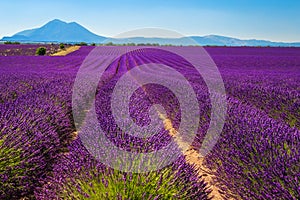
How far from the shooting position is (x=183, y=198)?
1714 millimetres

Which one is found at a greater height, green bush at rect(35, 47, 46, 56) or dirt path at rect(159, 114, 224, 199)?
green bush at rect(35, 47, 46, 56)

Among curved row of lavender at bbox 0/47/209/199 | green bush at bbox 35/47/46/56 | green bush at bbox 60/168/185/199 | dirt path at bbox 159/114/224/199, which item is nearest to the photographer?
green bush at bbox 60/168/185/199

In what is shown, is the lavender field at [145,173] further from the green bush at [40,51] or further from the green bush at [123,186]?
the green bush at [40,51]

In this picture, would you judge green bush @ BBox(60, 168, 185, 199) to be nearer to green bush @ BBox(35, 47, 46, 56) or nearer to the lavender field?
the lavender field

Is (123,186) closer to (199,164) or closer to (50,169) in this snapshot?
(50,169)

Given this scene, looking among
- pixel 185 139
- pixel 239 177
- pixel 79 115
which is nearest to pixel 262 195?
pixel 239 177

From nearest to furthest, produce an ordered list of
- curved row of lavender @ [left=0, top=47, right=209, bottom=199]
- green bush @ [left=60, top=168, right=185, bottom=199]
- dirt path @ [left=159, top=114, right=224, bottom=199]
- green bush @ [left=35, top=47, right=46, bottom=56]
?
green bush @ [left=60, top=168, right=185, bottom=199] → curved row of lavender @ [left=0, top=47, right=209, bottom=199] → dirt path @ [left=159, top=114, right=224, bottom=199] → green bush @ [left=35, top=47, right=46, bottom=56]

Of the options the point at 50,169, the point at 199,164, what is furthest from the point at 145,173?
the point at 199,164

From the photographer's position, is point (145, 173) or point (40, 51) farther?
point (40, 51)

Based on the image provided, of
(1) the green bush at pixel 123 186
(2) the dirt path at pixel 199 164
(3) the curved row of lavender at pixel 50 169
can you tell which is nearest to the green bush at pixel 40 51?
(2) the dirt path at pixel 199 164

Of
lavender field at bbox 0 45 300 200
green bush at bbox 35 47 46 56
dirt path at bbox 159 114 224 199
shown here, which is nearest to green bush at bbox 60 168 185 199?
lavender field at bbox 0 45 300 200

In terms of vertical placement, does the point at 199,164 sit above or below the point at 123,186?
below

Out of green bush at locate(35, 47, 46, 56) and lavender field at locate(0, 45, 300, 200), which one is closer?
→ lavender field at locate(0, 45, 300, 200)

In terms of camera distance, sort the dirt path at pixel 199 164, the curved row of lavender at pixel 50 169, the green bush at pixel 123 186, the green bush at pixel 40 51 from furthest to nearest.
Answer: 1. the green bush at pixel 40 51
2. the dirt path at pixel 199 164
3. the curved row of lavender at pixel 50 169
4. the green bush at pixel 123 186
